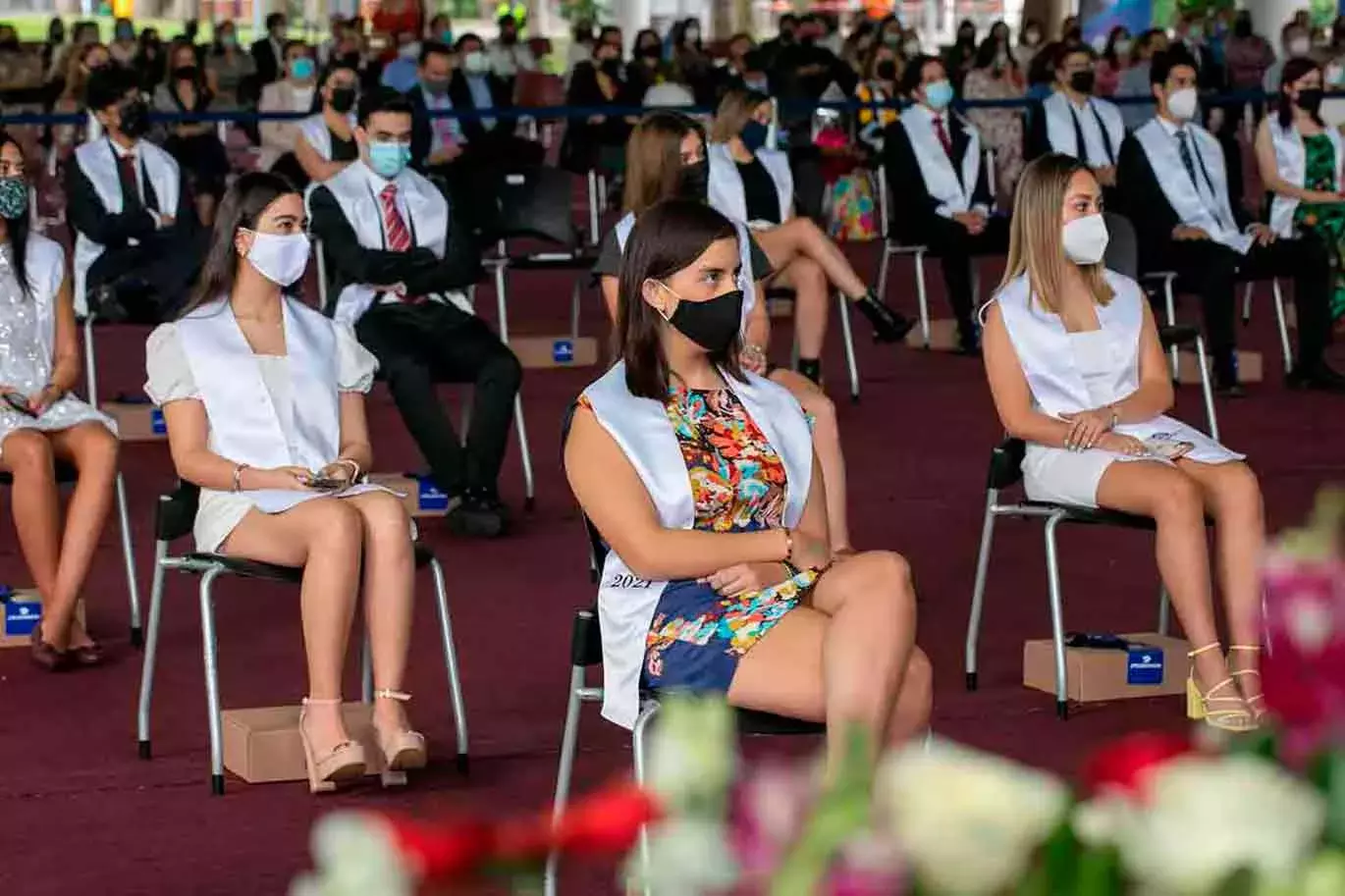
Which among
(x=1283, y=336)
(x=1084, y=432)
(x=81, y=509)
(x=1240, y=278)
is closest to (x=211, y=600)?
(x=81, y=509)

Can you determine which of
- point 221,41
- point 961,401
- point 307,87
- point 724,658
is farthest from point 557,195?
point 221,41

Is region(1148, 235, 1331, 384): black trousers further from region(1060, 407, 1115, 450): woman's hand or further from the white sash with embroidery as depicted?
the white sash with embroidery

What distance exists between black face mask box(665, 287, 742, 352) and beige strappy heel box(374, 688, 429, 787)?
1044 mm

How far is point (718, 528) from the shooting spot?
441 cm

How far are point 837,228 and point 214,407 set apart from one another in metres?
10.3

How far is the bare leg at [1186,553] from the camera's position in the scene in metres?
5.38

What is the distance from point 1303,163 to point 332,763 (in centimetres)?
700

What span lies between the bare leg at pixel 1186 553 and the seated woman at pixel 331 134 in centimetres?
Answer: 652

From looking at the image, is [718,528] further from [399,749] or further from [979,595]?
[979,595]

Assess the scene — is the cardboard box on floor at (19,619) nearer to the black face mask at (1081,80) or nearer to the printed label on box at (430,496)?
the printed label on box at (430,496)

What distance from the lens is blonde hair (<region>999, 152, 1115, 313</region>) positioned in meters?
5.92

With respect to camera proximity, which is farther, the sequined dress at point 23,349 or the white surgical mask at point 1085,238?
the sequined dress at point 23,349

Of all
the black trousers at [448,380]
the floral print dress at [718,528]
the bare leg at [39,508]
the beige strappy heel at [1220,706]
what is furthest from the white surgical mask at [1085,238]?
the bare leg at [39,508]

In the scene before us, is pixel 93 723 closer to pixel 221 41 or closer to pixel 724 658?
pixel 724 658
